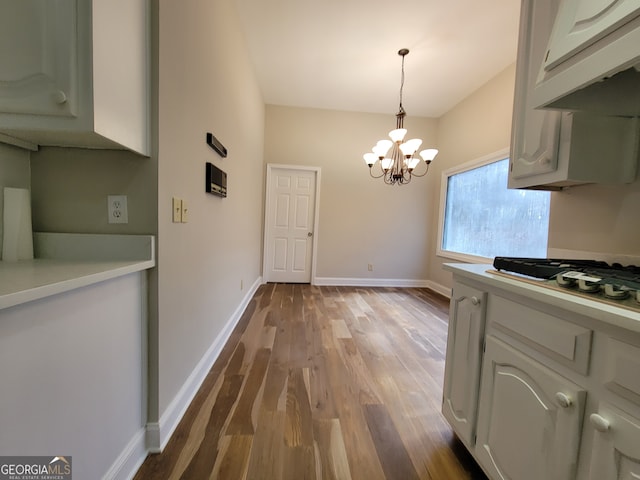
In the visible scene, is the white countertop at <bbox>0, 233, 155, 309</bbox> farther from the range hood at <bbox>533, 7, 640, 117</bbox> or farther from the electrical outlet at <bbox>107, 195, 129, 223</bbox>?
the range hood at <bbox>533, 7, 640, 117</bbox>

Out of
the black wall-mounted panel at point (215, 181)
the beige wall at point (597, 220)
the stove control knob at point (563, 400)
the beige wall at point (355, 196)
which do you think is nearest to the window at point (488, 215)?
the beige wall at point (355, 196)

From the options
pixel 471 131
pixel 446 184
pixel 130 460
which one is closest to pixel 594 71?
pixel 130 460

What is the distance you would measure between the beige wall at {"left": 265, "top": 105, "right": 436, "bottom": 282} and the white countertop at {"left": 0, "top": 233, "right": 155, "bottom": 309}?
3594 millimetres

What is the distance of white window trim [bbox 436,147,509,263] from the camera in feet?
10.5

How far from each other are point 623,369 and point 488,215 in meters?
3.25

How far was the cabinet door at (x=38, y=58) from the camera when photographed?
809mm

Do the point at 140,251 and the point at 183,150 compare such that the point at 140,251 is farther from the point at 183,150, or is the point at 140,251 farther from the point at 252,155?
the point at 252,155

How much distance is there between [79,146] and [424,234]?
467 cm

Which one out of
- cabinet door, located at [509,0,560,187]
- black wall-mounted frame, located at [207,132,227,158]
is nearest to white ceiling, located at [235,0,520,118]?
cabinet door, located at [509,0,560,187]

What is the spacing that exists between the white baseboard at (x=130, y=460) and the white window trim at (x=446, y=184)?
12.0 feet

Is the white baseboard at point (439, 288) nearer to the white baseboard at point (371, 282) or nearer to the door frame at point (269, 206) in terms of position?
the white baseboard at point (371, 282)

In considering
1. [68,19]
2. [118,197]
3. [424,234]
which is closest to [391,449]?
[118,197]

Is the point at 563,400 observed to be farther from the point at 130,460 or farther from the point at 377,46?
the point at 377,46

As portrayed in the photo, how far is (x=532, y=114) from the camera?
4.10 feet
